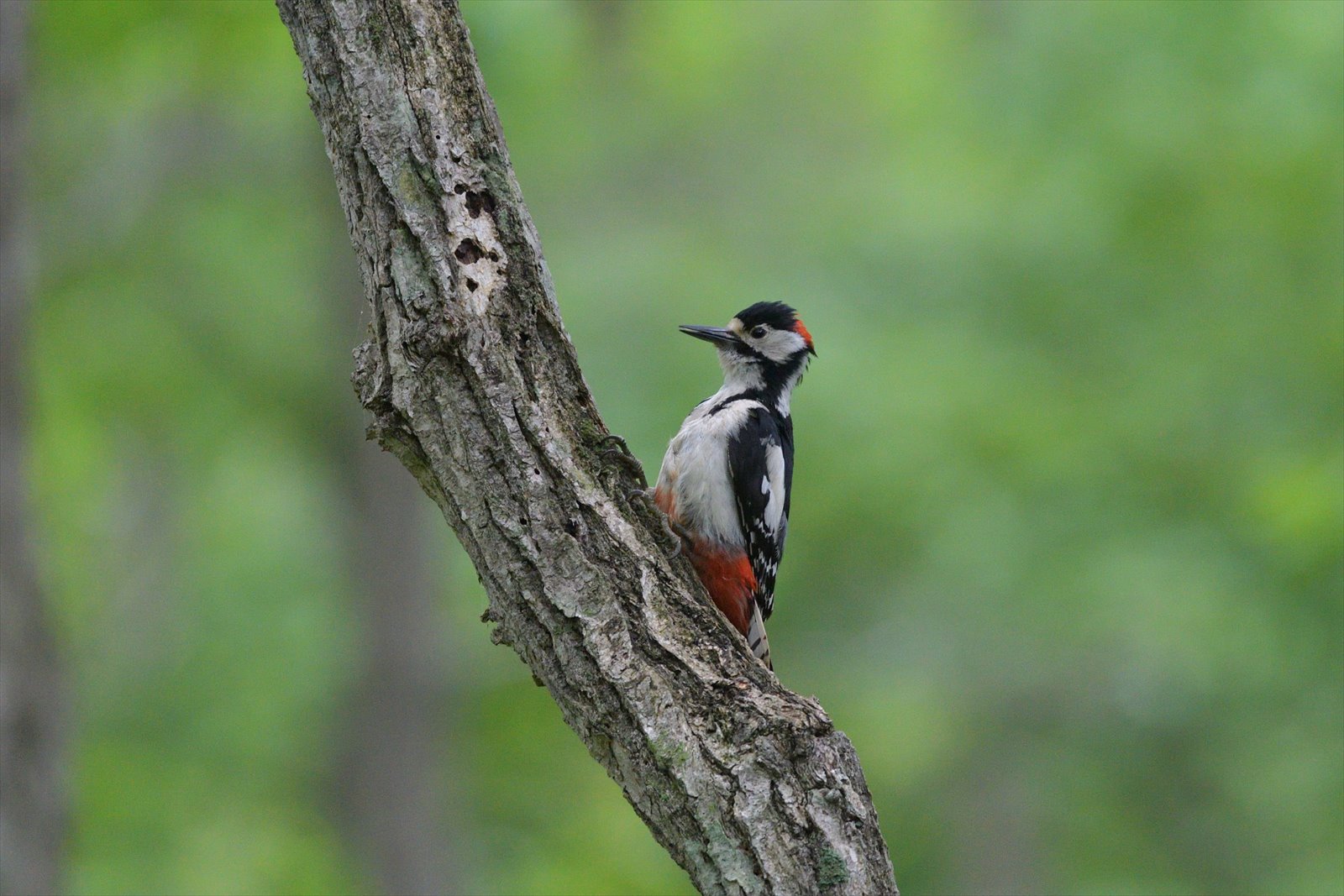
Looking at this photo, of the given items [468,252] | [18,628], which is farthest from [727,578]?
[18,628]

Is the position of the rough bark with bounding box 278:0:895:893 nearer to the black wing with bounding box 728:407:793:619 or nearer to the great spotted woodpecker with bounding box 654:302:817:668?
the great spotted woodpecker with bounding box 654:302:817:668

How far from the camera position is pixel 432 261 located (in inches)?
114

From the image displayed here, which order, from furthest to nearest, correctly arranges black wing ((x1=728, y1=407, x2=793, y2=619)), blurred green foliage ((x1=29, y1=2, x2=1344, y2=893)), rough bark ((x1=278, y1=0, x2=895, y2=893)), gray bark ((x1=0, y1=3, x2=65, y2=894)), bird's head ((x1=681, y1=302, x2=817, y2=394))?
blurred green foliage ((x1=29, y1=2, x2=1344, y2=893)) → bird's head ((x1=681, y1=302, x2=817, y2=394)) → gray bark ((x1=0, y1=3, x2=65, y2=894)) → black wing ((x1=728, y1=407, x2=793, y2=619)) → rough bark ((x1=278, y1=0, x2=895, y2=893))

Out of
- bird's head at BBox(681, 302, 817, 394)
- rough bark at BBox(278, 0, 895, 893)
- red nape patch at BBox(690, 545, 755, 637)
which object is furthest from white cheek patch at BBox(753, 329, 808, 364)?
rough bark at BBox(278, 0, 895, 893)

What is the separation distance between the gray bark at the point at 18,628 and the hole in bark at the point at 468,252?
124 inches

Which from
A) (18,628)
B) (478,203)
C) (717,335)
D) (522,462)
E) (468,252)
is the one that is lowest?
(522,462)

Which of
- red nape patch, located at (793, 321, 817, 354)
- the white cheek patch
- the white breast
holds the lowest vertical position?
the white breast

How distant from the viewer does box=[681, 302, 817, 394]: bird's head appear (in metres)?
5.07

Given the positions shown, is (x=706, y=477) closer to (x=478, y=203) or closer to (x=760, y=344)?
(x=760, y=344)

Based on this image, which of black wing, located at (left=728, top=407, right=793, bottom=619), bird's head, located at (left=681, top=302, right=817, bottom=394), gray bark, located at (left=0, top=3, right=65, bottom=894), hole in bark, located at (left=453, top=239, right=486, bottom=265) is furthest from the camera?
bird's head, located at (left=681, top=302, right=817, bottom=394)

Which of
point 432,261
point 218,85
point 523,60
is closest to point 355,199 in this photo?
point 432,261

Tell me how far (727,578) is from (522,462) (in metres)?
1.60

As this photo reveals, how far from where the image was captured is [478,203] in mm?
2990

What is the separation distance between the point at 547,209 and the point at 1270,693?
662 cm
